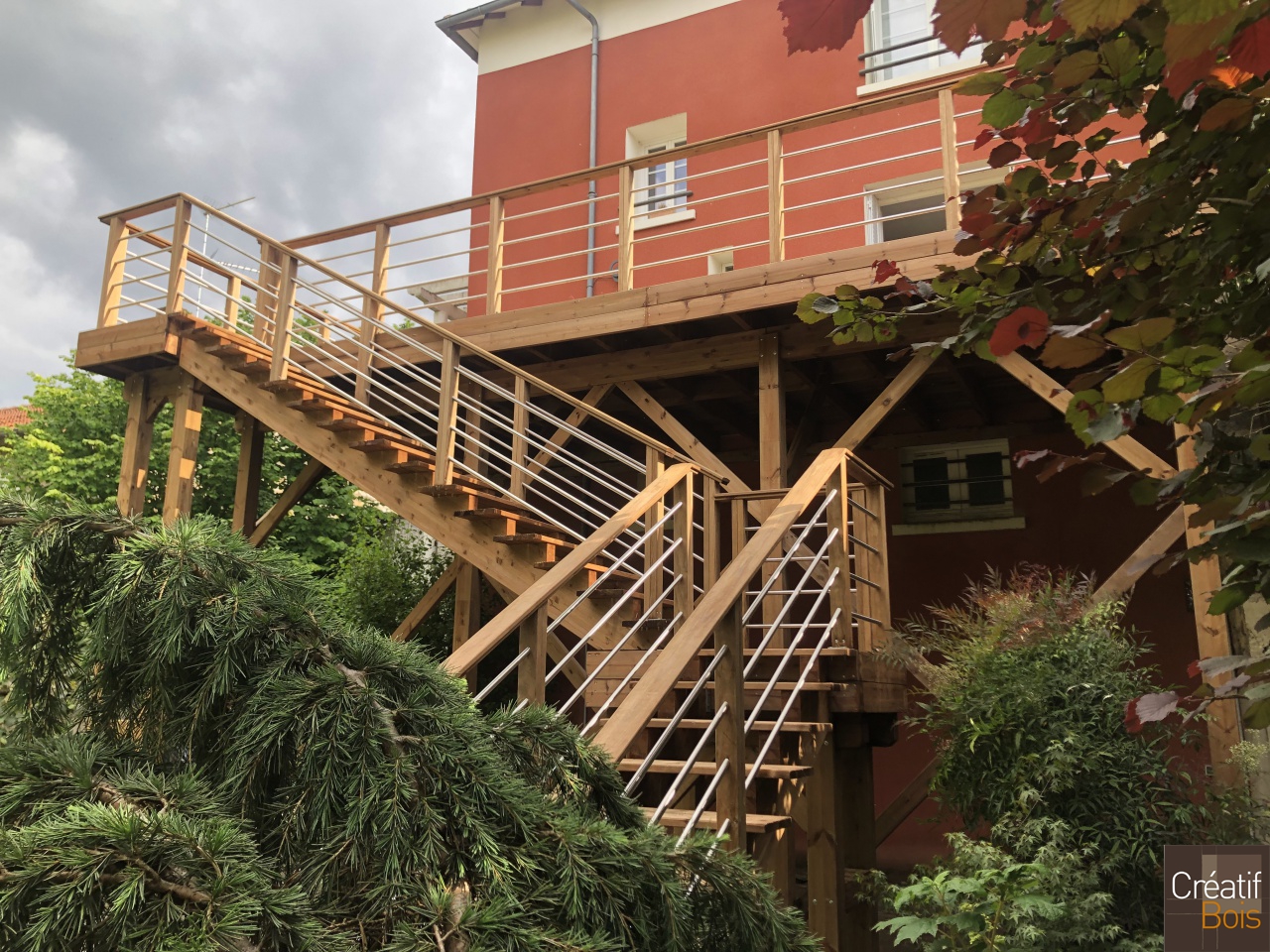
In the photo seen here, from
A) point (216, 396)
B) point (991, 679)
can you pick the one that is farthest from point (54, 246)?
point (991, 679)

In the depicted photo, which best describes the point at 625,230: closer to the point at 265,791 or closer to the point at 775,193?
the point at 775,193

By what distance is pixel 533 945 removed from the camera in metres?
1.18

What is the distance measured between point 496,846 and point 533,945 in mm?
139

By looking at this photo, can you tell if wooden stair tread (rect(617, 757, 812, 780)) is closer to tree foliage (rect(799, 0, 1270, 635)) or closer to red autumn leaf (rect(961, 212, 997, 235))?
tree foliage (rect(799, 0, 1270, 635))

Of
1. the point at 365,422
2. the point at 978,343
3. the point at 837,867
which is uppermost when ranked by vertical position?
the point at 365,422

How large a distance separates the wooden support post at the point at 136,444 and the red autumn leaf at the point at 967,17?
8.12 m

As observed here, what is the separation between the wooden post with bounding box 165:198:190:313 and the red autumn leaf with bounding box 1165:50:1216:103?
7.82m

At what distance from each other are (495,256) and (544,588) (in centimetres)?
496

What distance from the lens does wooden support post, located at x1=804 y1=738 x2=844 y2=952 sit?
4.43 m

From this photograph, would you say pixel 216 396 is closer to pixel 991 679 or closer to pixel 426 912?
pixel 991 679

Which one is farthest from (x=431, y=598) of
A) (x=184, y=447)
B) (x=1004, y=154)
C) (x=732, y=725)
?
(x=1004, y=154)

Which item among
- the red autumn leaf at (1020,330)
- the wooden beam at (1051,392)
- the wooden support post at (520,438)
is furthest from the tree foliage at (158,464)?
the red autumn leaf at (1020,330)

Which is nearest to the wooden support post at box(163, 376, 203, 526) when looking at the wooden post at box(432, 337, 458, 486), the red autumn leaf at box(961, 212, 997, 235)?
the wooden post at box(432, 337, 458, 486)

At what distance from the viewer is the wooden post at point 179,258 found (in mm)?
7922
